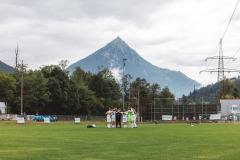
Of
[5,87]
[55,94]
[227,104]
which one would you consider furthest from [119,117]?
[55,94]

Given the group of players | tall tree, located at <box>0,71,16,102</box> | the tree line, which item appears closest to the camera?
the group of players

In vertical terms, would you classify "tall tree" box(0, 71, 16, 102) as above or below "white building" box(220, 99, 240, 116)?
above

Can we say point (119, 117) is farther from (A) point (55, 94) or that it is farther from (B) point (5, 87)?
(A) point (55, 94)

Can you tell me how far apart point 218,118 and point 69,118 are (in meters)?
30.2

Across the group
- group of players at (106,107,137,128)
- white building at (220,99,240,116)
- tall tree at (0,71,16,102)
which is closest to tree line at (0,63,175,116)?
tall tree at (0,71,16,102)

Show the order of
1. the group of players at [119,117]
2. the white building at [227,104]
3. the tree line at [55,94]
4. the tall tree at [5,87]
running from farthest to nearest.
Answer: the tree line at [55,94] < the white building at [227,104] < the tall tree at [5,87] < the group of players at [119,117]

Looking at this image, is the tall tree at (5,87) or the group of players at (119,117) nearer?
the group of players at (119,117)

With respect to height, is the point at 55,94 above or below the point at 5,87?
below

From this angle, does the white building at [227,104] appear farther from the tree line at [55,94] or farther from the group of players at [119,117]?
the group of players at [119,117]

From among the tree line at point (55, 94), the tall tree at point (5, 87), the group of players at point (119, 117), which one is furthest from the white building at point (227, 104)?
the group of players at point (119, 117)

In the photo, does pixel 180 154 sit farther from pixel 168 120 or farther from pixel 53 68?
pixel 53 68

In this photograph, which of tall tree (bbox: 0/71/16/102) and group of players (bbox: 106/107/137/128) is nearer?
group of players (bbox: 106/107/137/128)

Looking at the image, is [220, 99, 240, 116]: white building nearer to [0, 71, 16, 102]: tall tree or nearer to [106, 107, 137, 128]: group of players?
[0, 71, 16, 102]: tall tree

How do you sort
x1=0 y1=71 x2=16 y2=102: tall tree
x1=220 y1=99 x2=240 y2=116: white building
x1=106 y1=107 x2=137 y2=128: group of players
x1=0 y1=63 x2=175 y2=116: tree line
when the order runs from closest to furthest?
x1=106 y1=107 x2=137 y2=128: group of players, x1=0 y1=71 x2=16 y2=102: tall tree, x1=220 y1=99 x2=240 y2=116: white building, x1=0 y1=63 x2=175 y2=116: tree line
